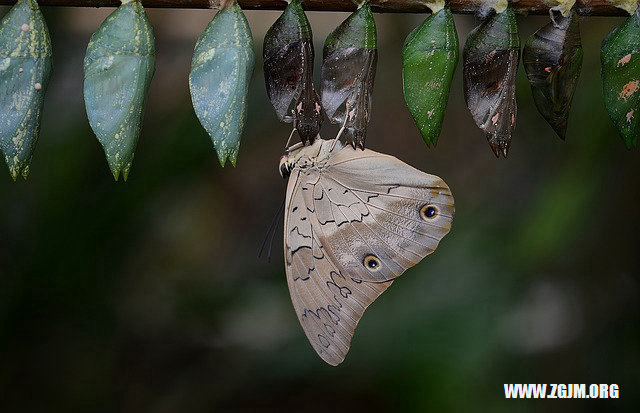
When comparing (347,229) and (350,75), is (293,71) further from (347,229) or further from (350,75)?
(347,229)

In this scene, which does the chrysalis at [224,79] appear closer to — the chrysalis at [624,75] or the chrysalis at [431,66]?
the chrysalis at [431,66]

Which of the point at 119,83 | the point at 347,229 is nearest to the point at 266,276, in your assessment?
the point at 347,229

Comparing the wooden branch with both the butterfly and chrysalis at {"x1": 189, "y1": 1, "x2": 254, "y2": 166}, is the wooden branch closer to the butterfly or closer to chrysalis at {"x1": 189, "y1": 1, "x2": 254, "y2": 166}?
chrysalis at {"x1": 189, "y1": 1, "x2": 254, "y2": 166}

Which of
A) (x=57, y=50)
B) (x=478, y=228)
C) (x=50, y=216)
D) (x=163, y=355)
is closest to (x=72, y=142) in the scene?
(x=50, y=216)

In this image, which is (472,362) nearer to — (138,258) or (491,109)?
(138,258)

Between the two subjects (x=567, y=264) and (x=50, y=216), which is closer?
(x=50, y=216)

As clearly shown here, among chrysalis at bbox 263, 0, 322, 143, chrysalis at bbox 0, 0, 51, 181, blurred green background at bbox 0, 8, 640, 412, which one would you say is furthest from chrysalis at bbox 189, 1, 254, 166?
blurred green background at bbox 0, 8, 640, 412

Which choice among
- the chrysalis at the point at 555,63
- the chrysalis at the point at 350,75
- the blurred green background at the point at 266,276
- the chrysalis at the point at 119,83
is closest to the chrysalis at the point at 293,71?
the chrysalis at the point at 350,75
